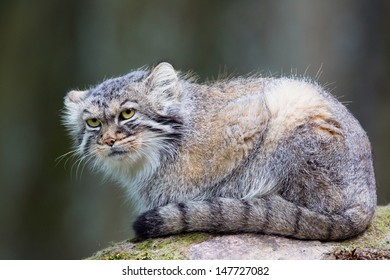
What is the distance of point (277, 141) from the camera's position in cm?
765

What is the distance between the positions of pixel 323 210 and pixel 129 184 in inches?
85.8

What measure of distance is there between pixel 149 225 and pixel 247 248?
3.21 ft

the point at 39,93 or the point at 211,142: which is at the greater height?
the point at 39,93

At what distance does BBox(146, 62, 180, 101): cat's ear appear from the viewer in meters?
8.00

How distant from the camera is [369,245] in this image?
7312mm

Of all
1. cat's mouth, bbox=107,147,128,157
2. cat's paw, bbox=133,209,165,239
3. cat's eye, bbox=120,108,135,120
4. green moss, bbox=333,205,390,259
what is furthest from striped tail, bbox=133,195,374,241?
cat's eye, bbox=120,108,135,120

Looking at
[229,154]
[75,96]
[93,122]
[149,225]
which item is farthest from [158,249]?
[75,96]

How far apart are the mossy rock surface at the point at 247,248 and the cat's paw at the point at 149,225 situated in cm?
10

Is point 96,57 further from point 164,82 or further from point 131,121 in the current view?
point 131,121

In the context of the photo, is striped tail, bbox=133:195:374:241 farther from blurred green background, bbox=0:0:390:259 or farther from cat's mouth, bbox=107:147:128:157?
blurred green background, bbox=0:0:390:259

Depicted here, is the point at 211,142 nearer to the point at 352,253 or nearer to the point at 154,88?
the point at 154,88

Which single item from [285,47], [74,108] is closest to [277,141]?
[74,108]

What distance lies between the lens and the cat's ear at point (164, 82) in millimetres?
8000

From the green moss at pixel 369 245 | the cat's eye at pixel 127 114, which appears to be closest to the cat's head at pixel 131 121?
the cat's eye at pixel 127 114
